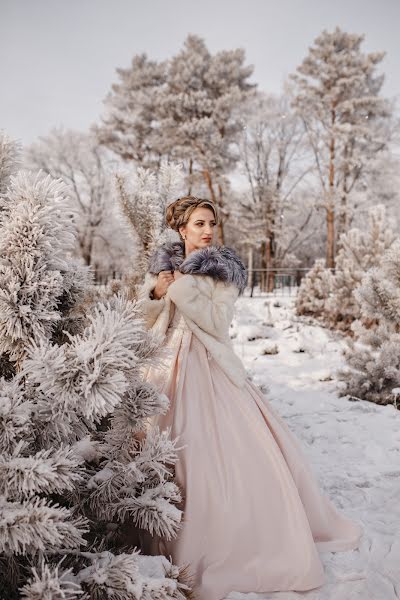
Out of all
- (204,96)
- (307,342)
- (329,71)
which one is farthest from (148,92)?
(307,342)

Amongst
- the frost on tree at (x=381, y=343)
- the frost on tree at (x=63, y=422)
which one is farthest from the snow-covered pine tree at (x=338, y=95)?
the frost on tree at (x=63, y=422)

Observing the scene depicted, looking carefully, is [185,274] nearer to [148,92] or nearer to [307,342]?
[307,342]

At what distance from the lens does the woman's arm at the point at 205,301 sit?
2133mm

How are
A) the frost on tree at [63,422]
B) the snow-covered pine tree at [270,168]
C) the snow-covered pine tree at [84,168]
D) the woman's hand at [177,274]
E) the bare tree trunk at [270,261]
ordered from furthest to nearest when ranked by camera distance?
the snow-covered pine tree at [84,168], the snow-covered pine tree at [270,168], the bare tree trunk at [270,261], the woman's hand at [177,274], the frost on tree at [63,422]

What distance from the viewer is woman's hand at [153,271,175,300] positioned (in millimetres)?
2320

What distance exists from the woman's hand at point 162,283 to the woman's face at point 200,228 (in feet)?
0.96

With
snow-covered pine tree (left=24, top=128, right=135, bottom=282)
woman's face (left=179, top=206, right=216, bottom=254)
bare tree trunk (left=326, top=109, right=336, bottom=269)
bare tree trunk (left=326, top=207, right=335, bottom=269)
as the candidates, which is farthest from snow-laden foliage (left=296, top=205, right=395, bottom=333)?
snow-covered pine tree (left=24, top=128, right=135, bottom=282)

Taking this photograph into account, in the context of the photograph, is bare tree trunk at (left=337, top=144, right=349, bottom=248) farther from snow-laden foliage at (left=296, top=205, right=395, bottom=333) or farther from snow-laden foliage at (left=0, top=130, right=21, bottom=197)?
snow-laden foliage at (left=0, top=130, right=21, bottom=197)

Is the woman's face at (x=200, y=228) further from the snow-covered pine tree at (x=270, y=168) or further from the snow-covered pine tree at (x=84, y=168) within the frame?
the snow-covered pine tree at (x=84, y=168)

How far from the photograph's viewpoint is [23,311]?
123 cm

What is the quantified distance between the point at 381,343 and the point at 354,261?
3168 mm

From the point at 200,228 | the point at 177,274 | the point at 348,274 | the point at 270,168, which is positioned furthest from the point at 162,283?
the point at 270,168

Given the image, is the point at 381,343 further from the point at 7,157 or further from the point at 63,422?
the point at 7,157

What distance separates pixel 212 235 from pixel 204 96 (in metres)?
16.3
